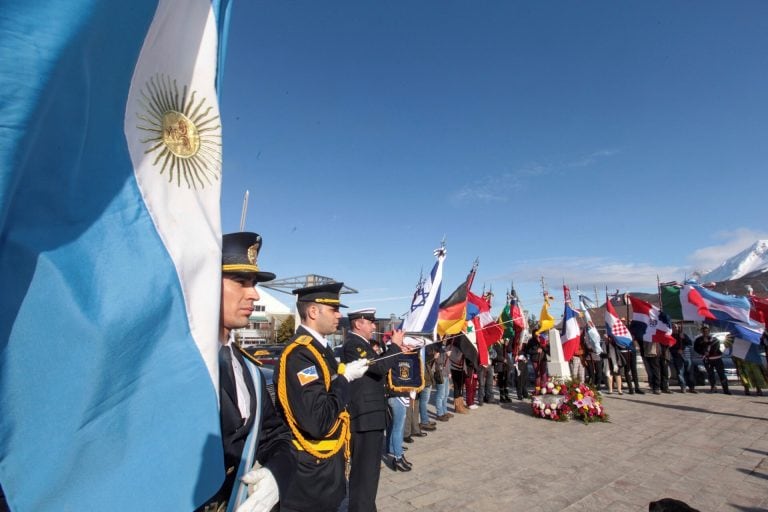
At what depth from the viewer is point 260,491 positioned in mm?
1672

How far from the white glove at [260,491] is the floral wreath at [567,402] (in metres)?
8.49

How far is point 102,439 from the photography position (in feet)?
3.90

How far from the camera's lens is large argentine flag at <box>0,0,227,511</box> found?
1021 millimetres

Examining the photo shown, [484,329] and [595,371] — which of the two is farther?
[595,371]

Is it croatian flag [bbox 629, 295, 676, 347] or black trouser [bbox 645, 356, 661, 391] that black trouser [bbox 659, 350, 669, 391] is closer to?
black trouser [bbox 645, 356, 661, 391]

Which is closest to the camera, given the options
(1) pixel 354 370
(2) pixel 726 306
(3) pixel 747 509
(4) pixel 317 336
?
(4) pixel 317 336

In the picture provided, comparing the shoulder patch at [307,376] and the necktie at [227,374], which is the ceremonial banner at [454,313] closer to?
the shoulder patch at [307,376]

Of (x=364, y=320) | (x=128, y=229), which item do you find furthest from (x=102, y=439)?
(x=364, y=320)

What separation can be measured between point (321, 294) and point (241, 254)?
47.2 inches

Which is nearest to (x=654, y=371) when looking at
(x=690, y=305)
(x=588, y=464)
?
(x=690, y=305)

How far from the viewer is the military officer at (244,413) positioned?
1685 mm

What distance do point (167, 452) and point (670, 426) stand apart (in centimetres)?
972

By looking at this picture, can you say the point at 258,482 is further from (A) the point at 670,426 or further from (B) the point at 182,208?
(A) the point at 670,426

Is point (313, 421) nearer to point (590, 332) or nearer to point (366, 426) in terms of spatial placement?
point (366, 426)
